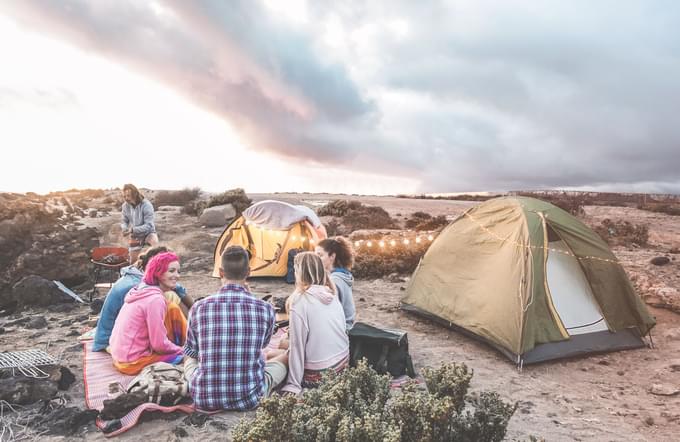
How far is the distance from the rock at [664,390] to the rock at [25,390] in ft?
22.7

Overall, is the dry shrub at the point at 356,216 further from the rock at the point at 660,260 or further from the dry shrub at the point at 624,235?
the rock at the point at 660,260

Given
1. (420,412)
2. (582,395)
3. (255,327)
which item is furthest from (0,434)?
(582,395)

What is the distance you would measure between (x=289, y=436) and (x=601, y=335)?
17.7 feet

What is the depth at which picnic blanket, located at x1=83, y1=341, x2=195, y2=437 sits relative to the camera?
3666mm

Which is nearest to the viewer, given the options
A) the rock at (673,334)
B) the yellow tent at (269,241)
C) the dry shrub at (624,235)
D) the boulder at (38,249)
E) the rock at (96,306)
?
the rock at (673,334)

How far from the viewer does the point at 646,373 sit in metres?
5.13

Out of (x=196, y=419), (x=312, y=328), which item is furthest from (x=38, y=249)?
(x=312, y=328)

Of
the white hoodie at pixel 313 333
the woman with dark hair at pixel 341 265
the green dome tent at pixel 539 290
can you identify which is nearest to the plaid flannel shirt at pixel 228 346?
the white hoodie at pixel 313 333

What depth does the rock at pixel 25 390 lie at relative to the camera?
3.95 meters

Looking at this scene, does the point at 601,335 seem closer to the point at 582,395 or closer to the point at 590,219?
the point at 582,395

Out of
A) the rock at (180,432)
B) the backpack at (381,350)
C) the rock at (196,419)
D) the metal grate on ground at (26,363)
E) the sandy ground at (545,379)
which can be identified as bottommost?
the sandy ground at (545,379)

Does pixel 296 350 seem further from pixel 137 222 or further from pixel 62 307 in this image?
pixel 62 307

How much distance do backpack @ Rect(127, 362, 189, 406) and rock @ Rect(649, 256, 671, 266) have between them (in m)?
10.9

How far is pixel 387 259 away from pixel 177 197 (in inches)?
904
